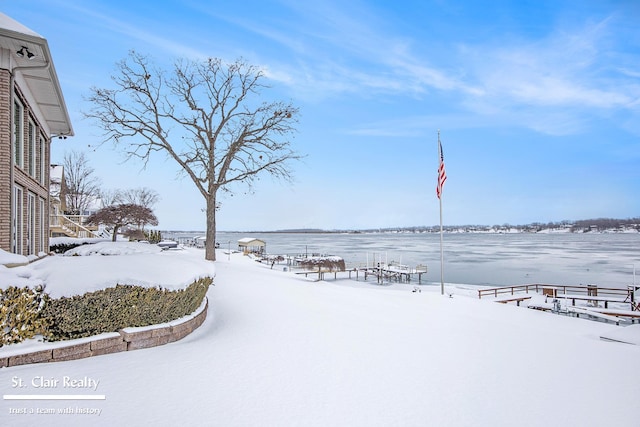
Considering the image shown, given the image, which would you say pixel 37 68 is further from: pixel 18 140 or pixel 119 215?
pixel 119 215

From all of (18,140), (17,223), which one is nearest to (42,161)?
(18,140)

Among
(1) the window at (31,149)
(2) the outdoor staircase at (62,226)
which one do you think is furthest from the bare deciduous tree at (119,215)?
(1) the window at (31,149)

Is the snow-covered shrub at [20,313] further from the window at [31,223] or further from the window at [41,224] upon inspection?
the window at [41,224]

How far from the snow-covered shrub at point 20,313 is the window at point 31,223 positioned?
9586 mm

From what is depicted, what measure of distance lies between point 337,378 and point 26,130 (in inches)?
514

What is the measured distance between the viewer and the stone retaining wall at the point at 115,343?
4.86 metres

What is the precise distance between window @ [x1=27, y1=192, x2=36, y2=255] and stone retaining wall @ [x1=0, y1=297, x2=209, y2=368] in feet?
31.6

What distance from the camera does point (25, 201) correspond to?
1212 cm

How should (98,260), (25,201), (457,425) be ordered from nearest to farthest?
1. (457,425)
2. (98,260)
3. (25,201)

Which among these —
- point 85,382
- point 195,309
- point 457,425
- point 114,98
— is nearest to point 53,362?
→ point 85,382

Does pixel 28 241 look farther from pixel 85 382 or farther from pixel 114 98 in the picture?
pixel 114 98

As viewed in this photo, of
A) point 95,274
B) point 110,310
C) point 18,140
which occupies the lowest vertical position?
point 110,310

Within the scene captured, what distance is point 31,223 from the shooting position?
13.5m

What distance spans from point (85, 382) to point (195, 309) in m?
3.19
